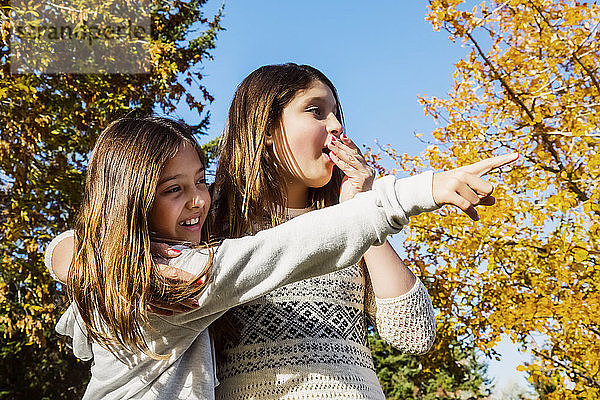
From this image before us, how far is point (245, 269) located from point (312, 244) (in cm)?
14

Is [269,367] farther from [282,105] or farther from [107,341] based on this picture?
[282,105]

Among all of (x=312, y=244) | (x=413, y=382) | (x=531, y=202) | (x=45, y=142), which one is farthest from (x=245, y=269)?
(x=413, y=382)

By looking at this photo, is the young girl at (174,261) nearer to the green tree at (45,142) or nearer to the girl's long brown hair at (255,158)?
the girl's long brown hair at (255,158)

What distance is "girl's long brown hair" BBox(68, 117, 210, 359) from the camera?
3.92ft

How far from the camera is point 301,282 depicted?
5.08 ft

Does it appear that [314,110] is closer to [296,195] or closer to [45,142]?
[296,195]

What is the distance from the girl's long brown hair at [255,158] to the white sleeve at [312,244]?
423mm

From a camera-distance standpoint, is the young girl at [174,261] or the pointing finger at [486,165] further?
the young girl at [174,261]

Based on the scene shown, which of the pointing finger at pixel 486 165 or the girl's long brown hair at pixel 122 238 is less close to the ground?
the pointing finger at pixel 486 165

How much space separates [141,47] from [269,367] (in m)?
7.18

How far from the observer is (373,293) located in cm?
169

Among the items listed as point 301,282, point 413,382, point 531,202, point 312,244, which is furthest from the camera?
point 413,382

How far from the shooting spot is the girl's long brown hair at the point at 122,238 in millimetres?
1196

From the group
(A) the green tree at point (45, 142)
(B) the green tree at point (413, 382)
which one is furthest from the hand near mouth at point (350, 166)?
(B) the green tree at point (413, 382)
